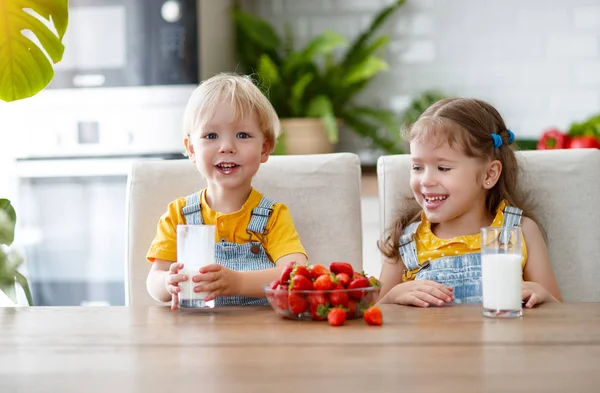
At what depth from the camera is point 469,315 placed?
4.65ft

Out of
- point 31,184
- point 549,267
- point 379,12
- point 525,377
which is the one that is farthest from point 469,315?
point 379,12

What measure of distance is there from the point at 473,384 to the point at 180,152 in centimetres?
254

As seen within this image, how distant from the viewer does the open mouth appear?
6.27 feet

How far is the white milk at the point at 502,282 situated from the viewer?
1398mm

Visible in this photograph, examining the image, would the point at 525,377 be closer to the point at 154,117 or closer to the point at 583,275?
the point at 583,275

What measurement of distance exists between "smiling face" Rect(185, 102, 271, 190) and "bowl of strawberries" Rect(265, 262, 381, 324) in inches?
22.1

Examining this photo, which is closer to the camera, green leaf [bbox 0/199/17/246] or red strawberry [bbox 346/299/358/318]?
red strawberry [bbox 346/299/358/318]

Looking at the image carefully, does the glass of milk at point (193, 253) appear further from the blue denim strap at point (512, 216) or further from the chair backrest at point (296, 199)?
the blue denim strap at point (512, 216)

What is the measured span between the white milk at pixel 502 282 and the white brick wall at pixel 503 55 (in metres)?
2.57

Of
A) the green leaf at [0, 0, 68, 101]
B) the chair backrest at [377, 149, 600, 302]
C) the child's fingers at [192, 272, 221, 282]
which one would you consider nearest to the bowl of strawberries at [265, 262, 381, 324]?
the child's fingers at [192, 272, 221, 282]

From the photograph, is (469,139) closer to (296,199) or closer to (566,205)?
(566,205)

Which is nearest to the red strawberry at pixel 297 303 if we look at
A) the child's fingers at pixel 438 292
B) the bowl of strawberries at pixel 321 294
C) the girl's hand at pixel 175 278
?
the bowl of strawberries at pixel 321 294

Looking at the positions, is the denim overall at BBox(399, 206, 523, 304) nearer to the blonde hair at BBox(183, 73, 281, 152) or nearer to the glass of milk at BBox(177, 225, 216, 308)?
the blonde hair at BBox(183, 73, 281, 152)

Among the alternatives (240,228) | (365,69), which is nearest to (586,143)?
(365,69)
